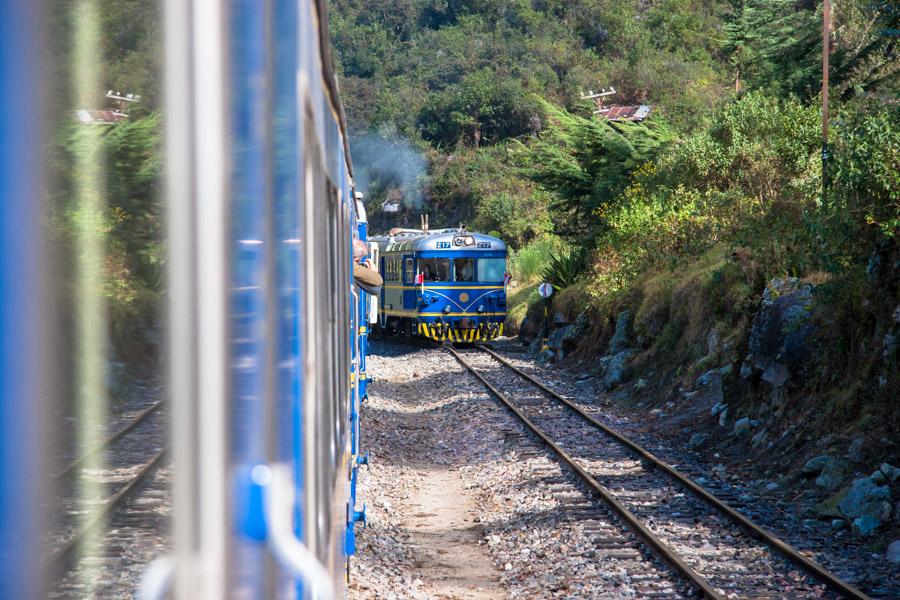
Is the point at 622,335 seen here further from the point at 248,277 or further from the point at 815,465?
the point at 248,277

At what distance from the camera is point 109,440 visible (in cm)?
129

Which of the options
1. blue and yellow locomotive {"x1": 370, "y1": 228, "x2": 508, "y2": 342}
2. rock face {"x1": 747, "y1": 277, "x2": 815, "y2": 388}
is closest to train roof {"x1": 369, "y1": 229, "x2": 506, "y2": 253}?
blue and yellow locomotive {"x1": 370, "y1": 228, "x2": 508, "y2": 342}

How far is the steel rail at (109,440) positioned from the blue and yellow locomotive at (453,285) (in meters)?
23.9

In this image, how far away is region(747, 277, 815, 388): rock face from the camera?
11.7 metres

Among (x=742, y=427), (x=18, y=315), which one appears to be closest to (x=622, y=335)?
(x=742, y=427)

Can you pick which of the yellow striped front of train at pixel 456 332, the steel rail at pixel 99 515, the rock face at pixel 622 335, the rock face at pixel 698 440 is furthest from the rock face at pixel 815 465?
the yellow striped front of train at pixel 456 332

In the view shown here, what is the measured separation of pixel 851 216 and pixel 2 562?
1078cm

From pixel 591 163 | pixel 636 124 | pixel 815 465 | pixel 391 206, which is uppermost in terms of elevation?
pixel 636 124

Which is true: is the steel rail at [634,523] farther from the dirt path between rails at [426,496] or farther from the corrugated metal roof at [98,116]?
the corrugated metal roof at [98,116]

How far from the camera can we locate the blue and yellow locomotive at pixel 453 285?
25469 mm

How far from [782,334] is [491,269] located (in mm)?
14387

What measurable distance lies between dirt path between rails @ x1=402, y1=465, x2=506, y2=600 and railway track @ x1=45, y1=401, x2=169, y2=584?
6.03m

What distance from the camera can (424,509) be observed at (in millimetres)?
9938

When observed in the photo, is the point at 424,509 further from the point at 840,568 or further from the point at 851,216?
the point at 851,216
